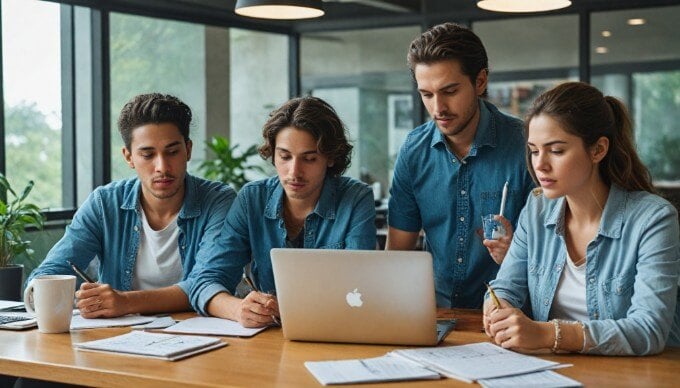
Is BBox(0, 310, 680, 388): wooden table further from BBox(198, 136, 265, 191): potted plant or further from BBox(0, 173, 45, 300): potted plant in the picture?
BBox(198, 136, 265, 191): potted plant

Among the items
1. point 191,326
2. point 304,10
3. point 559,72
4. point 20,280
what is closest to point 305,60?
point 559,72

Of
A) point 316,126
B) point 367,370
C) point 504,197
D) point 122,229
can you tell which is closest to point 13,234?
point 122,229

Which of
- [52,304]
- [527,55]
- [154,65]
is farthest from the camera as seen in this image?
[527,55]

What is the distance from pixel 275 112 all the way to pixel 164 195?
0.49m

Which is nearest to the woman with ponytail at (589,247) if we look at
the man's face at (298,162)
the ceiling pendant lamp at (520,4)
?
the man's face at (298,162)

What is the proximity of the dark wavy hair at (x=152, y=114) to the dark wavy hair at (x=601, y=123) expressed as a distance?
125 centimetres

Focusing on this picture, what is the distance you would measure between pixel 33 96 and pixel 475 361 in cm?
453

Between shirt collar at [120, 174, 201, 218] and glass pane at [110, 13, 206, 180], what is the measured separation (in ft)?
10.9

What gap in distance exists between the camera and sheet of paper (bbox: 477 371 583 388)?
6.65 feet

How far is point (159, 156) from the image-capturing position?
315cm

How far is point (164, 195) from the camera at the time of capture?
3189 millimetres

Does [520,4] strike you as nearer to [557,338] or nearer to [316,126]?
[316,126]

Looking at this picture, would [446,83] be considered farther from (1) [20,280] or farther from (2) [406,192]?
(1) [20,280]

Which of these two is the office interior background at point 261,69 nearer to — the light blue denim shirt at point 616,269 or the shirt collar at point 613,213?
the light blue denim shirt at point 616,269
